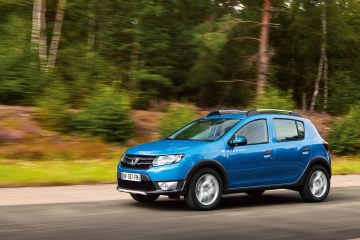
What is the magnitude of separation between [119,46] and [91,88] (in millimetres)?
8632

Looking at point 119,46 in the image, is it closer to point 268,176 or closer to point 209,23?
point 209,23

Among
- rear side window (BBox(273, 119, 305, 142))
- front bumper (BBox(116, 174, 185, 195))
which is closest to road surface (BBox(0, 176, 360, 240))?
front bumper (BBox(116, 174, 185, 195))

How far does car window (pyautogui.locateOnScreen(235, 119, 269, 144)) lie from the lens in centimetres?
1091

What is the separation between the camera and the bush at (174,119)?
74.7ft

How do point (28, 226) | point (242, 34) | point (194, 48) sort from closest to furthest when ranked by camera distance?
point (28, 226), point (194, 48), point (242, 34)

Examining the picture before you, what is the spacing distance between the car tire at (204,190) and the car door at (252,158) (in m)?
0.32

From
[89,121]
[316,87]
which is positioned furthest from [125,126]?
[316,87]

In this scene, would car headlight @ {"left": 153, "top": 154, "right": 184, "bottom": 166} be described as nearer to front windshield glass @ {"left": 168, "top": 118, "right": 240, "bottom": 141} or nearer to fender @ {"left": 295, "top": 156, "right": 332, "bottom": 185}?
front windshield glass @ {"left": 168, "top": 118, "right": 240, "bottom": 141}

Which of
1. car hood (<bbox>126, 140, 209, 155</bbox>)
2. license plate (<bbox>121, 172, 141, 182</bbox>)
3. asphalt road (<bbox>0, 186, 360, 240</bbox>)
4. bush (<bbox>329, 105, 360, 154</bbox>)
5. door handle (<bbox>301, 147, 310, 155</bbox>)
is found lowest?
bush (<bbox>329, 105, 360, 154</bbox>)

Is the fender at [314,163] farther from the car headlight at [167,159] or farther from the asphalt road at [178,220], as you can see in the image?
the car headlight at [167,159]

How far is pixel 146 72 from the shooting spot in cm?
3303

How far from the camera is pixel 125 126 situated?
22.7 metres

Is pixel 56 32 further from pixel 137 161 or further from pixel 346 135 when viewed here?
pixel 137 161

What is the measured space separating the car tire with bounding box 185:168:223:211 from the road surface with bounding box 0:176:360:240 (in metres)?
0.16
